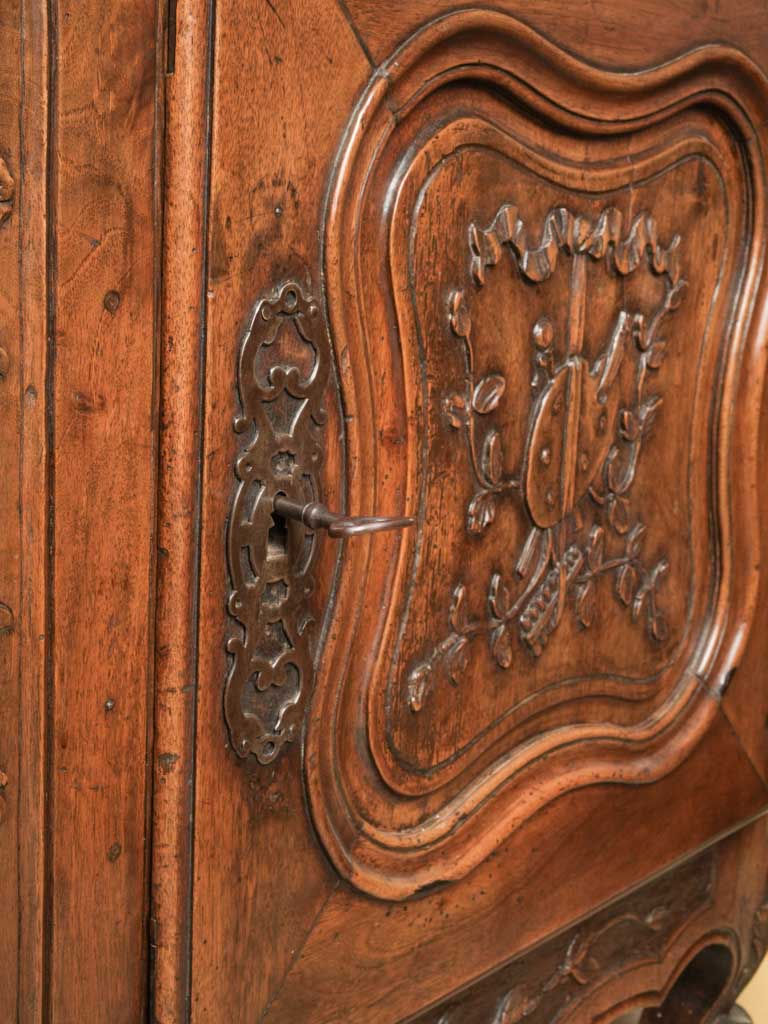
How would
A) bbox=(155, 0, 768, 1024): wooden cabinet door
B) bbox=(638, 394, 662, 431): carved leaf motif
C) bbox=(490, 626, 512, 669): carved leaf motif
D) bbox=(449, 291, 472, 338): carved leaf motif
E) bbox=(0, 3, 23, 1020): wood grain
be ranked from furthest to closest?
bbox=(638, 394, 662, 431): carved leaf motif → bbox=(490, 626, 512, 669): carved leaf motif → bbox=(449, 291, 472, 338): carved leaf motif → bbox=(155, 0, 768, 1024): wooden cabinet door → bbox=(0, 3, 23, 1020): wood grain

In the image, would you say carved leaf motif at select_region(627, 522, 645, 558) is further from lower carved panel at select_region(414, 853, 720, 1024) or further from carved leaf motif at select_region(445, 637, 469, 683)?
lower carved panel at select_region(414, 853, 720, 1024)

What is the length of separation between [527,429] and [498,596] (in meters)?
0.12

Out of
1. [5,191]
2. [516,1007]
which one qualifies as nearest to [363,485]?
[5,191]

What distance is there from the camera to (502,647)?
0.89 metres

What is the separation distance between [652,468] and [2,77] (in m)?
0.64

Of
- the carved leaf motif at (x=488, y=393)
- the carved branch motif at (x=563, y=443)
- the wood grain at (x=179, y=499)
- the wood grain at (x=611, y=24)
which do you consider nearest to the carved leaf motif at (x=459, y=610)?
the carved branch motif at (x=563, y=443)

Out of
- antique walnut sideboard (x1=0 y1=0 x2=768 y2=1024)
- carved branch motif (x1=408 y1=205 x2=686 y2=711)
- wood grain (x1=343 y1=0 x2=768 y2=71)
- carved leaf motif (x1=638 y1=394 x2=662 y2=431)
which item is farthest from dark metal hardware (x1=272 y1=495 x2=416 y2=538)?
carved leaf motif (x1=638 y1=394 x2=662 y2=431)

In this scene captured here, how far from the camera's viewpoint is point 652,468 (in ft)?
3.34

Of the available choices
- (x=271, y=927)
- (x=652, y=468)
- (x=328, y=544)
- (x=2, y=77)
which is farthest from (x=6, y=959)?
(x=652, y=468)

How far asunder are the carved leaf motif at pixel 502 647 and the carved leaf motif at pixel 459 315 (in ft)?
0.76

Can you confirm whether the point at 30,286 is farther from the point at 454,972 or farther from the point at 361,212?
the point at 454,972

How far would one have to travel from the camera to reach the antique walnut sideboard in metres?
0.60

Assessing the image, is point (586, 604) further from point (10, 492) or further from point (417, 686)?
point (10, 492)

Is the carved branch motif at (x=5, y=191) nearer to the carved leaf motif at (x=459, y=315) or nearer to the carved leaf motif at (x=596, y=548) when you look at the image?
the carved leaf motif at (x=459, y=315)
